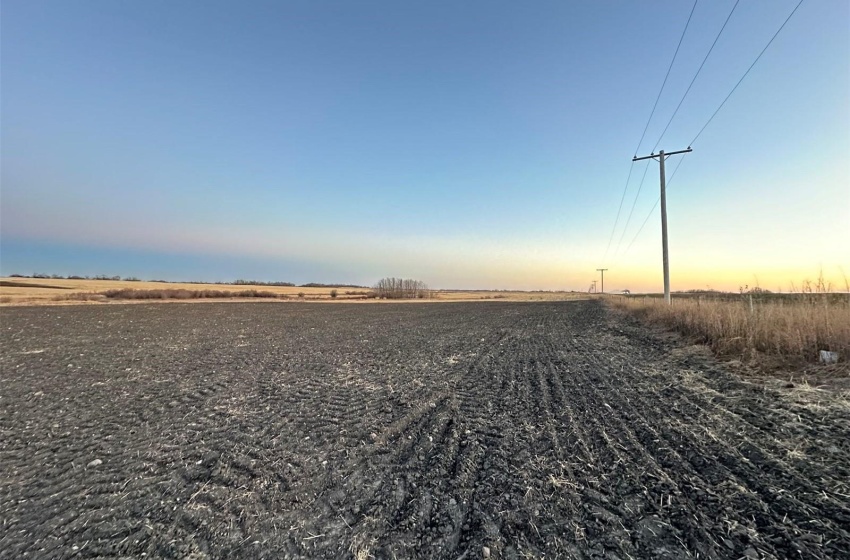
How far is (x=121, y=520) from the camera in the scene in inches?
105

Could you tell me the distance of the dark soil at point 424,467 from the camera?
2.41 meters

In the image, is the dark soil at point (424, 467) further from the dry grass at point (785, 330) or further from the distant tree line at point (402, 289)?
the distant tree line at point (402, 289)

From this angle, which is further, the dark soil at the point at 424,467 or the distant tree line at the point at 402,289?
the distant tree line at the point at 402,289

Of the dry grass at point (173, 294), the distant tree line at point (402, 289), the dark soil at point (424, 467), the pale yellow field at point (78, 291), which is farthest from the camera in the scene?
the distant tree line at point (402, 289)

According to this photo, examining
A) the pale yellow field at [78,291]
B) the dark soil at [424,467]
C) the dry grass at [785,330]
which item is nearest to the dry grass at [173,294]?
the pale yellow field at [78,291]

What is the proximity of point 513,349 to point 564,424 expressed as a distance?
20.6 feet

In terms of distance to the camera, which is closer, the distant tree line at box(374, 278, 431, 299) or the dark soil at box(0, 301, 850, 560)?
the dark soil at box(0, 301, 850, 560)

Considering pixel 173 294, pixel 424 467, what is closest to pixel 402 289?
pixel 173 294

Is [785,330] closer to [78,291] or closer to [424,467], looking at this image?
[424,467]

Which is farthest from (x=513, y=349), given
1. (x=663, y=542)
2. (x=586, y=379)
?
(x=663, y=542)

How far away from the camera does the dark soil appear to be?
2.41m

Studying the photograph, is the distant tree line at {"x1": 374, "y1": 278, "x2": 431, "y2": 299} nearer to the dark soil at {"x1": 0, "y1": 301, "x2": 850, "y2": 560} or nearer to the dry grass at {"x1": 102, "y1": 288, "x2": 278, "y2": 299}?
the dry grass at {"x1": 102, "y1": 288, "x2": 278, "y2": 299}

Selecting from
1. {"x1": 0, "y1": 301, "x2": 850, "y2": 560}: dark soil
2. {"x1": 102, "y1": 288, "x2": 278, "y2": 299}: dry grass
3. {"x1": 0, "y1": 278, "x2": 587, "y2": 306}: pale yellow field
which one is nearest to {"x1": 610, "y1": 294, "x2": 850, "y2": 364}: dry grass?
{"x1": 0, "y1": 301, "x2": 850, "y2": 560}: dark soil

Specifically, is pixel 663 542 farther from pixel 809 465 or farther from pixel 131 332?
pixel 131 332
